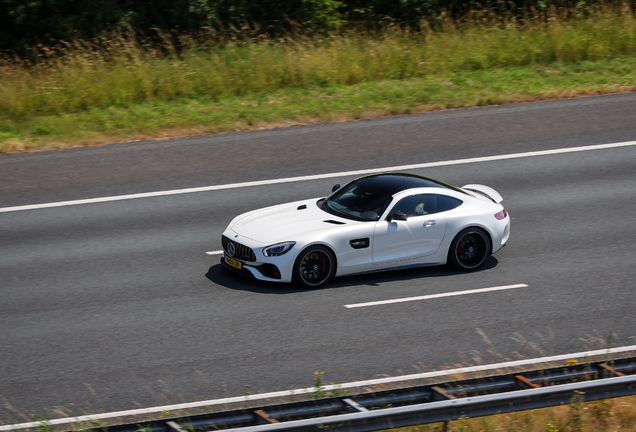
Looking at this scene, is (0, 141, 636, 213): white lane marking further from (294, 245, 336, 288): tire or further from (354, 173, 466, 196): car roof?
(294, 245, 336, 288): tire

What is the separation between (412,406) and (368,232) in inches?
191

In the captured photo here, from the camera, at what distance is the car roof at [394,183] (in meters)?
11.7

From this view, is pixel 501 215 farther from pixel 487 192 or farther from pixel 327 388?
pixel 327 388

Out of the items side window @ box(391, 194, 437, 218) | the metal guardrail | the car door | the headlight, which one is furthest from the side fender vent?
the metal guardrail

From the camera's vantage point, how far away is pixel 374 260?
1118 centimetres

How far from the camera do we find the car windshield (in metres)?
11.4

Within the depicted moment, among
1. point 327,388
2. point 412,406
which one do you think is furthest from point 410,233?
point 412,406

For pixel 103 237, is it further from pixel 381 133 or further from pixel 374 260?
pixel 381 133

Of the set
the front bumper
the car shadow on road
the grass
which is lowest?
the car shadow on road

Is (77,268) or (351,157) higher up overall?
(351,157)

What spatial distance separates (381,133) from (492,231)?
615 centimetres

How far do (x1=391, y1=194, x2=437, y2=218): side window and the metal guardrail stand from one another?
4.59m

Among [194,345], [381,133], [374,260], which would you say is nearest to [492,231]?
[374,260]

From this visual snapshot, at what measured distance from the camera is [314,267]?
1093 centimetres
